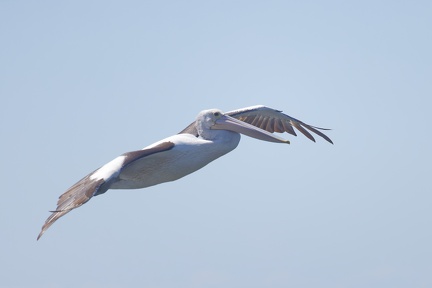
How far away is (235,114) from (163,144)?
4.16 metres

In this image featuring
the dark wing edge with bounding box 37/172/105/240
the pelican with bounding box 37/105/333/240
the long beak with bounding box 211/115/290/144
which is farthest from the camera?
the long beak with bounding box 211/115/290/144

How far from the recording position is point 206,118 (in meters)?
18.1

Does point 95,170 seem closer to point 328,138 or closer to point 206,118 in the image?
point 206,118

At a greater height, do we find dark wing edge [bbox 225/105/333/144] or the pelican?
dark wing edge [bbox 225/105/333/144]

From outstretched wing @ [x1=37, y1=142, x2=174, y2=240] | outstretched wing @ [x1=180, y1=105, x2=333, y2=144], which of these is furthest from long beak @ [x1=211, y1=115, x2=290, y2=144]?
outstretched wing @ [x1=180, y1=105, x2=333, y2=144]

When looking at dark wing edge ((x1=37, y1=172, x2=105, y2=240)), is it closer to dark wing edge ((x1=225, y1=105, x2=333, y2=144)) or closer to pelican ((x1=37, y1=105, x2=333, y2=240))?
pelican ((x1=37, y1=105, x2=333, y2=240))

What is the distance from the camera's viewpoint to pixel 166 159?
55.6 ft

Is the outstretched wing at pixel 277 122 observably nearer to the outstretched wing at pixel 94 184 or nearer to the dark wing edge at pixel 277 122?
the dark wing edge at pixel 277 122

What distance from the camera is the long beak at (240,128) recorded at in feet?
59.2

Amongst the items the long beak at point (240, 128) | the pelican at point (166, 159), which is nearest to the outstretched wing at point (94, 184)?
the pelican at point (166, 159)

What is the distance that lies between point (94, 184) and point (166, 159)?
208 cm

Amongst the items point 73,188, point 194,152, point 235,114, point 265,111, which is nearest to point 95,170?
point 73,188

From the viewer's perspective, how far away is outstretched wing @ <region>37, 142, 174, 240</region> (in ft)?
48.8

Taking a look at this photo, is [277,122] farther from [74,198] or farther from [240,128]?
[74,198]
